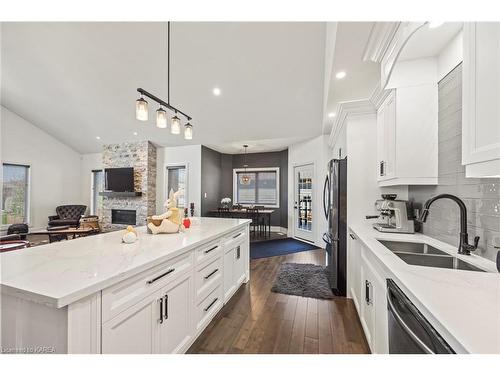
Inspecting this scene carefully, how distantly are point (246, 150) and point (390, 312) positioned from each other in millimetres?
6011

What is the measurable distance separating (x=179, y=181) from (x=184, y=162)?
0.65 meters

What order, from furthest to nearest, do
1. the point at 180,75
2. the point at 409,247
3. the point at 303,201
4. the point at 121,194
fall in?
the point at 121,194 → the point at 303,201 → the point at 180,75 → the point at 409,247

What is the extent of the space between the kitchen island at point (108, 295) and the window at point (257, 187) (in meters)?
5.21

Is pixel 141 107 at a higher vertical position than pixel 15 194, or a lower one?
higher

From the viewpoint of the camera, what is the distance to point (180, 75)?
11.7ft

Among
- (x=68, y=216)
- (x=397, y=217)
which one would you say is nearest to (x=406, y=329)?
(x=397, y=217)

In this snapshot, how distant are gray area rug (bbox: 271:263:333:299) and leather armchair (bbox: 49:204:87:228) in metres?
A: 6.37

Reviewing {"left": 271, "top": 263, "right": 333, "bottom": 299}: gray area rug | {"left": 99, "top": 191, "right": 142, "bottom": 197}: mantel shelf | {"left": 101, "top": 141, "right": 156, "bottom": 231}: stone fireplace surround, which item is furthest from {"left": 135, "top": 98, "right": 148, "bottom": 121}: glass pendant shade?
{"left": 99, "top": 191, "right": 142, "bottom": 197}: mantel shelf

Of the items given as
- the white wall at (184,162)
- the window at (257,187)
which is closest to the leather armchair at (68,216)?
the white wall at (184,162)

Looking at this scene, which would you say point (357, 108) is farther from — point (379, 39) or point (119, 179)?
point (119, 179)

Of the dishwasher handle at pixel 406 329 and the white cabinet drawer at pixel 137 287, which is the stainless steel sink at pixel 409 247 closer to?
the dishwasher handle at pixel 406 329

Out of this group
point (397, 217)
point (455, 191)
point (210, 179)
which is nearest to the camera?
point (455, 191)
